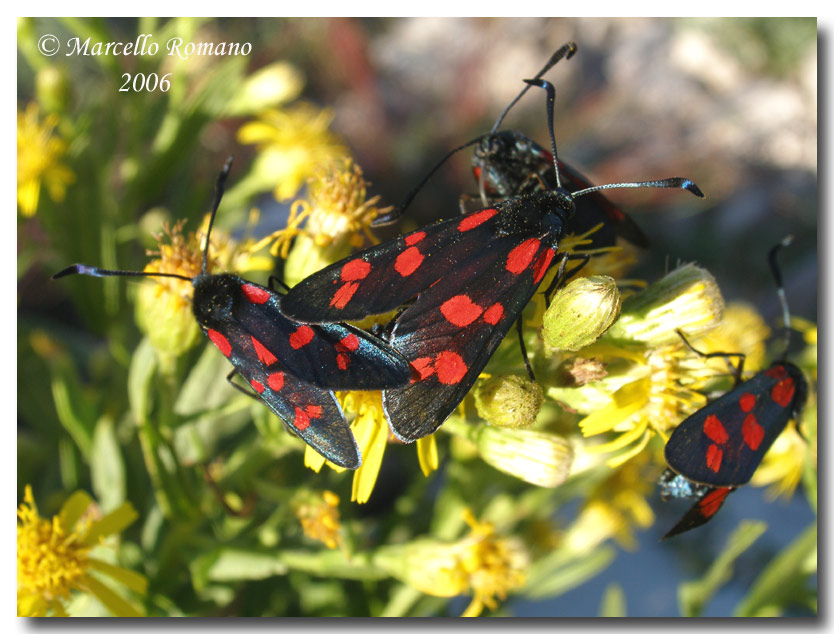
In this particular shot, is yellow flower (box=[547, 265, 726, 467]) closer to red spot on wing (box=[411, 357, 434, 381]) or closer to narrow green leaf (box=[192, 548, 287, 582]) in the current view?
red spot on wing (box=[411, 357, 434, 381])

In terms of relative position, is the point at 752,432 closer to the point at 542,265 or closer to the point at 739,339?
the point at 542,265

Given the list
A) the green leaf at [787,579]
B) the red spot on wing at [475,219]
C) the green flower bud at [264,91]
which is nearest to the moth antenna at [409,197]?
the red spot on wing at [475,219]

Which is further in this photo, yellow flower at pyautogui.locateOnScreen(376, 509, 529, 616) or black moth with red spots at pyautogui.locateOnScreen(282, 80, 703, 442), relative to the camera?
yellow flower at pyautogui.locateOnScreen(376, 509, 529, 616)

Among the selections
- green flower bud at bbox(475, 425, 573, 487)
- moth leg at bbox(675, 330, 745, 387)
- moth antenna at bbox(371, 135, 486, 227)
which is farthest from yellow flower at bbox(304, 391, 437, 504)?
moth leg at bbox(675, 330, 745, 387)

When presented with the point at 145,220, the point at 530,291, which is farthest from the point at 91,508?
the point at 530,291

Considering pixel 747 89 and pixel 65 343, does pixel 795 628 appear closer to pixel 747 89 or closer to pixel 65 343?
pixel 65 343

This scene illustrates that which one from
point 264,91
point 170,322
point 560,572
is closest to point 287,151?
point 264,91

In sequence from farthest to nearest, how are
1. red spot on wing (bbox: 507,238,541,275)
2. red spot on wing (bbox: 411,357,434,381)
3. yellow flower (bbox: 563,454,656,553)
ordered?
1. yellow flower (bbox: 563,454,656,553)
2. red spot on wing (bbox: 507,238,541,275)
3. red spot on wing (bbox: 411,357,434,381)
